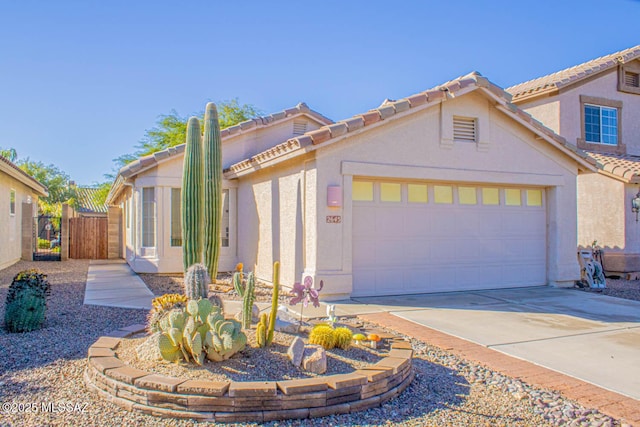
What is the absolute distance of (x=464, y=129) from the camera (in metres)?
11.2

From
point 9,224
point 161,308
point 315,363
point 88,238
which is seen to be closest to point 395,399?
point 315,363

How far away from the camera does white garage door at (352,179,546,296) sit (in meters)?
10.4

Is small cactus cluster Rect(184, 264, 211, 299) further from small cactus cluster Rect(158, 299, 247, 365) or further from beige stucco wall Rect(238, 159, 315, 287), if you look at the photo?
beige stucco wall Rect(238, 159, 315, 287)

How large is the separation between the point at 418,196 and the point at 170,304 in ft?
21.1

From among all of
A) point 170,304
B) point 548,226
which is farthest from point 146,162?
point 548,226

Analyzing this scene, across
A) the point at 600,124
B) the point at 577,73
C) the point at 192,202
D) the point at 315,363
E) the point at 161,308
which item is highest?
the point at 577,73

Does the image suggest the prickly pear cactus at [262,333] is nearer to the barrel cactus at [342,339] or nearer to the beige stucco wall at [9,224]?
the barrel cactus at [342,339]

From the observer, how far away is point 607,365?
580 centimetres

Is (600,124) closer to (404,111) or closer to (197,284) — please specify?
(404,111)

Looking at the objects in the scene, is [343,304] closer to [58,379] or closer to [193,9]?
[58,379]

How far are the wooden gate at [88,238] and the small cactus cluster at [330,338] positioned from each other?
17248 mm

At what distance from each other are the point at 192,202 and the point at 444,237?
5.68 meters

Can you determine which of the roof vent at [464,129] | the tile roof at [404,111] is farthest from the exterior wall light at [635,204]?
the roof vent at [464,129]

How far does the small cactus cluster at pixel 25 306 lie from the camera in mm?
6797
